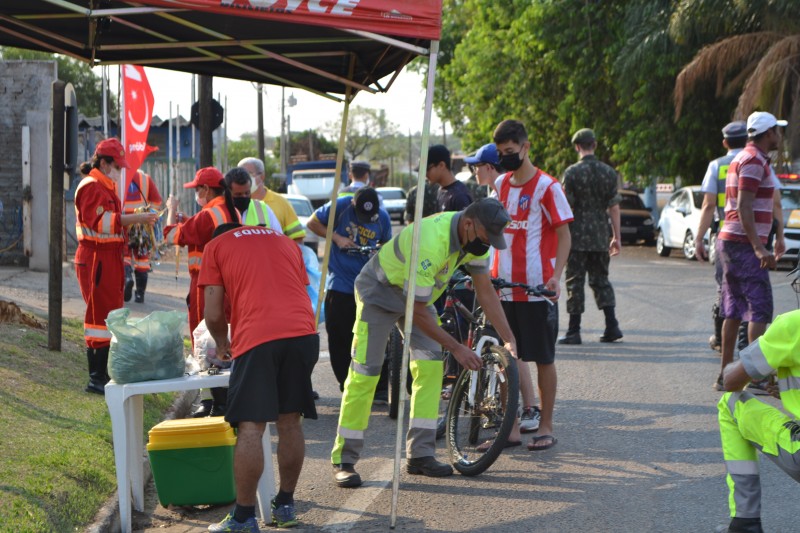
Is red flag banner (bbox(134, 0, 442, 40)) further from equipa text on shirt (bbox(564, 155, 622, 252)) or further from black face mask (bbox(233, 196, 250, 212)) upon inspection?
equipa text on shirt (bbox(564, 155, 622, 252))

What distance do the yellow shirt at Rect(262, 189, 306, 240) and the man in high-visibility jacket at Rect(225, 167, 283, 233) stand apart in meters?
0.28

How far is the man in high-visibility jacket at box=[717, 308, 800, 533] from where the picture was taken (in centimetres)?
486

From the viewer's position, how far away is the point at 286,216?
9.38 m

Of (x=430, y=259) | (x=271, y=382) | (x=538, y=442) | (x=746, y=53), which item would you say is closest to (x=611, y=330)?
(x=538, y=442)

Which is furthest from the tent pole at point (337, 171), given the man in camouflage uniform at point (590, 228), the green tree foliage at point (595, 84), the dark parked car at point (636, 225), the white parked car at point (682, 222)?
the dark parked car at point (636, 225)

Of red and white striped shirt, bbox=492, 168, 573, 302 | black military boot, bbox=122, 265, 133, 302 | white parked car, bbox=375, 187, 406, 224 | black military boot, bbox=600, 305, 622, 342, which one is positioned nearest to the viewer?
red and white striped shirt, bbox=492, 168, 573, 302

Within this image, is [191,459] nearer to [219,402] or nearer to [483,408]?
[483,408]

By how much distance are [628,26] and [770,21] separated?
4468 mm

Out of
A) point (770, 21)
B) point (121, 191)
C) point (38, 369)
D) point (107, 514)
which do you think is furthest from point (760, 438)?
point (770, 21)

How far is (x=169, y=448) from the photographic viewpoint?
631 centimetres

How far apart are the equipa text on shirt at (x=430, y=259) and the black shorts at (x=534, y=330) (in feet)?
3.56

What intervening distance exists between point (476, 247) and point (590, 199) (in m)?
5.54

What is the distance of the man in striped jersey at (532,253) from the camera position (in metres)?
7.72

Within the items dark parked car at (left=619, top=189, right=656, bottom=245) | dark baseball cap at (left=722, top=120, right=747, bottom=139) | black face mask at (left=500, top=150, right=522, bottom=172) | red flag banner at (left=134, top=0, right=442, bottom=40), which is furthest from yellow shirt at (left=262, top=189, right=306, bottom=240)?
dark parked car at (left=619, top=189, right=656, bottom=245)
